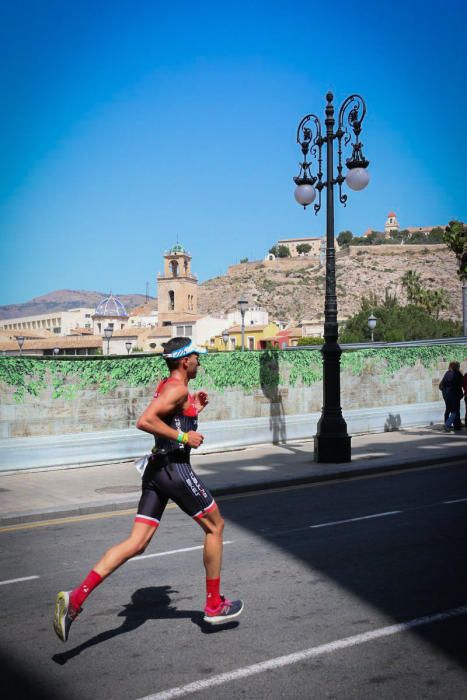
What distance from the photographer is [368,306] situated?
95625 mm

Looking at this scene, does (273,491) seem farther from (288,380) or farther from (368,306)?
(368,306)

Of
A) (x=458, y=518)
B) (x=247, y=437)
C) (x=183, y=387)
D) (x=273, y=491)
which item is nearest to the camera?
(x=183, y=387)

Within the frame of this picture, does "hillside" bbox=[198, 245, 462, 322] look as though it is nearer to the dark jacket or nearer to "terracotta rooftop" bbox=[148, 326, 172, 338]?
"terracotta rooftop" bbox=[148, 326, 172, 338]

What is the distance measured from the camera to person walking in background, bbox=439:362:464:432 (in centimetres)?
1992

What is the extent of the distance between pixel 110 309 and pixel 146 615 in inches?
5797

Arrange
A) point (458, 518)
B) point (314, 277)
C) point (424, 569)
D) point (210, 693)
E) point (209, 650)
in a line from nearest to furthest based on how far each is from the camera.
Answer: point (210, 693)
point (209, 650)
point (424, 569)
point (458, 518)
point (314, 277)

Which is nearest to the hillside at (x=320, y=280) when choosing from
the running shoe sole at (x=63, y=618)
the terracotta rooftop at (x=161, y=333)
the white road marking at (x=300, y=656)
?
the terracotta rooftop at (x=161, y=333)

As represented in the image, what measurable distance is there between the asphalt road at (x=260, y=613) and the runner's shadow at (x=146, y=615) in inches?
0.6

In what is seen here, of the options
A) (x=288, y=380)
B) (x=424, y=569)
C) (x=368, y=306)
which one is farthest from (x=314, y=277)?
(x=424, y=569)

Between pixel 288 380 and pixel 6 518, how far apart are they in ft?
32.3

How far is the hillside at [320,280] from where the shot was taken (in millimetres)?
150750

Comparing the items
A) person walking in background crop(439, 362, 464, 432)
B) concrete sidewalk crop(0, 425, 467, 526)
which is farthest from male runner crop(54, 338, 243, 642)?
person walking in background crop(439, 362, 464, 432)

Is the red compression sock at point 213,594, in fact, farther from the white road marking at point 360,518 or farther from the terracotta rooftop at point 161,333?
the terracotta rooftop at point 161,333

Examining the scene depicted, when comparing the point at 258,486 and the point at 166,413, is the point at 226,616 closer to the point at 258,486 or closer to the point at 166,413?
the point at 166,413
